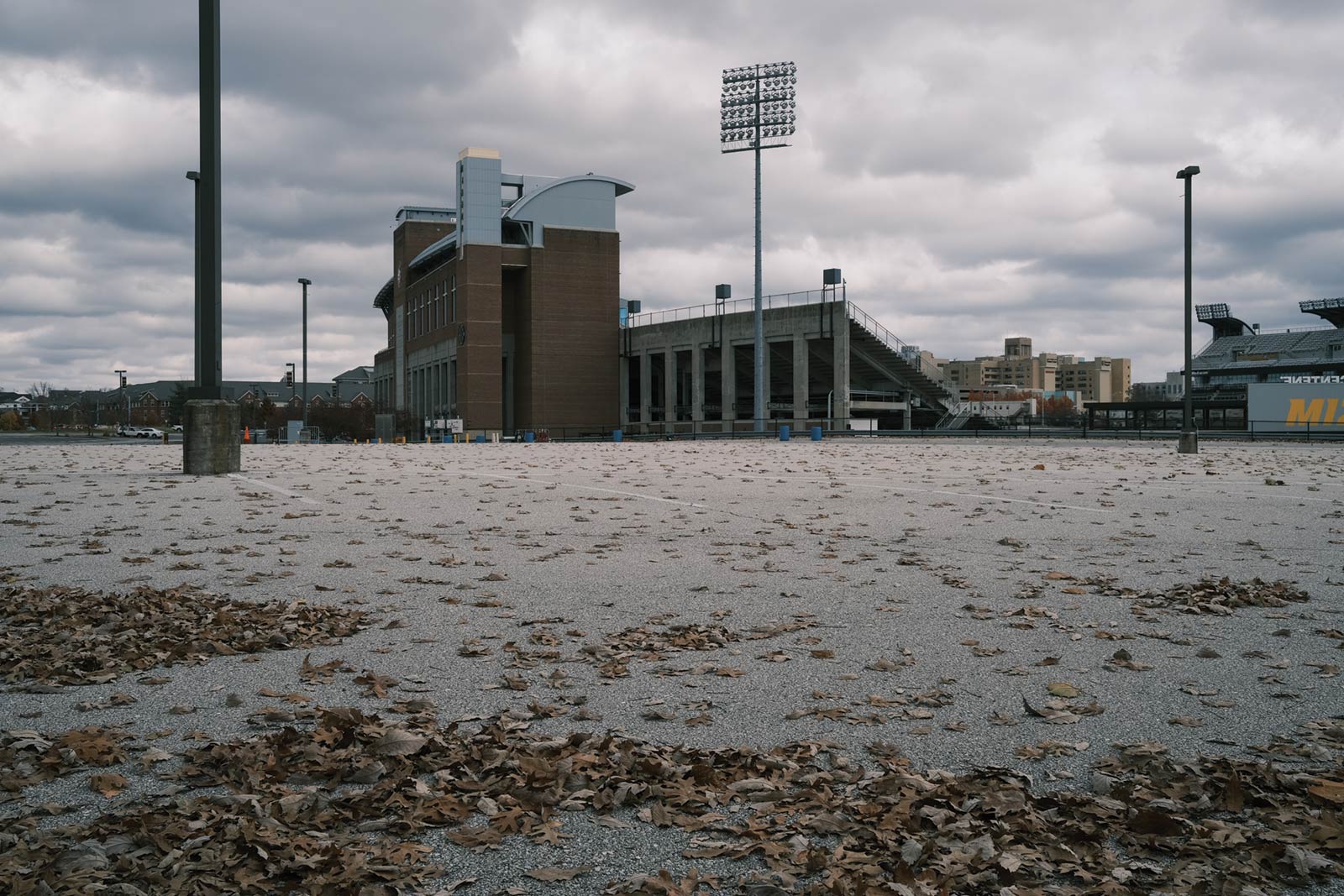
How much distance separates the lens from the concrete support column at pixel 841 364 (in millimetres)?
68125

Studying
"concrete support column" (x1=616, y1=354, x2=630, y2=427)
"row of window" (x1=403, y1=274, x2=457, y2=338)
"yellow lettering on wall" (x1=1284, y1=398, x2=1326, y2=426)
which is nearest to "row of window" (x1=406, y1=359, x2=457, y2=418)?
"row of window" (x1=403, y1=274, x2=457, y2=338)

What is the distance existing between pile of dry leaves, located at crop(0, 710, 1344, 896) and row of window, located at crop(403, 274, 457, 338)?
8476cm

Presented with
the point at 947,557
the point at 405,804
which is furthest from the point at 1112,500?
the point at 405,804

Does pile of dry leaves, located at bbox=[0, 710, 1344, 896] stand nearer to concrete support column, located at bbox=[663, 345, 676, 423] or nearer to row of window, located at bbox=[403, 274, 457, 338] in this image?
concrete support column, located at bbox=[663, 345, 676, 423]

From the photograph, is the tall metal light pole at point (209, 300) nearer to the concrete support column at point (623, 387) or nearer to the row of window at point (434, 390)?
the row of window at point (434, 390)

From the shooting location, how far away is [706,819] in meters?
3.40

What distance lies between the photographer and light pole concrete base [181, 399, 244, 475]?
1892 cm

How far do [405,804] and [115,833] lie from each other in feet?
2.92

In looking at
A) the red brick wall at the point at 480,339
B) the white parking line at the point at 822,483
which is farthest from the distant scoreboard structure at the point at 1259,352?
the white parking line at the point at 822,483

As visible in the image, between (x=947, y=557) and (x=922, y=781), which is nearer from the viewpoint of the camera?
(x=922, y=781)

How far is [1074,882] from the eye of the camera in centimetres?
298

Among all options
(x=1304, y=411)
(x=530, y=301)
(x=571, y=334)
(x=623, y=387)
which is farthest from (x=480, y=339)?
(x=1304, y=411)

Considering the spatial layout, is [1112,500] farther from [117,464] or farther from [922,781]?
[117,464]

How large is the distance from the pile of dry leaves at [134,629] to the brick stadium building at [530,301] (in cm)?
7656
